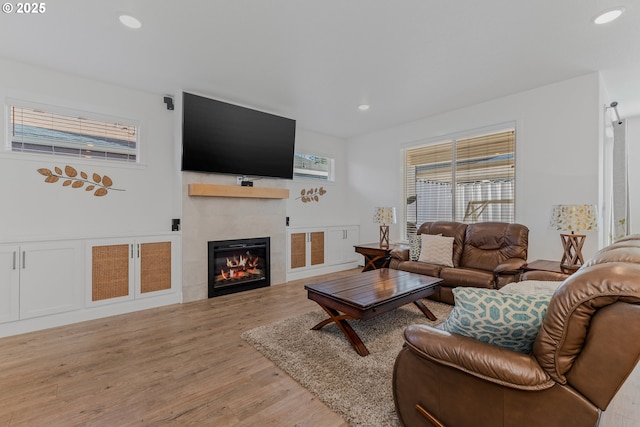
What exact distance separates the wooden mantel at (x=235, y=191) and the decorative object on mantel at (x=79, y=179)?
93 cm

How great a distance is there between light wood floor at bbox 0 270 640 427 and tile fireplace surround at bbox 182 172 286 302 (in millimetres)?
837

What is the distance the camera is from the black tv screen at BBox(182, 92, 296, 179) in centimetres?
381

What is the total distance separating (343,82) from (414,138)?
210cm

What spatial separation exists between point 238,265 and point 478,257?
3.38m

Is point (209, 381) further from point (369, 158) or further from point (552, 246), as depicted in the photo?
point (369, 158)

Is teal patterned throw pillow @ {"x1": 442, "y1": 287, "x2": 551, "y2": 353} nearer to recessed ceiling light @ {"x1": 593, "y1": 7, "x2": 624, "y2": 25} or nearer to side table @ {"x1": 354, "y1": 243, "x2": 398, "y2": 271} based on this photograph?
recessed ceiling light @ {"x1": 593, "y1": 7, "x2": 624, "y2": 25}

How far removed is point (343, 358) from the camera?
236 cm

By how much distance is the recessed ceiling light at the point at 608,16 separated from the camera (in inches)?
88.7

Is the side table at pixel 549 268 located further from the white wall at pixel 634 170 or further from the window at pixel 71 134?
the window at pixel 71 134

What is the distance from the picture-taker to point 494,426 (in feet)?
4.04

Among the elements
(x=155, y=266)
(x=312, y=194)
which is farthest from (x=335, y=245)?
(x=155, y=266)

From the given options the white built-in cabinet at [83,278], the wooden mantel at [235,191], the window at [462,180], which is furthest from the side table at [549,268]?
the white built-in cabinet at [83,278]

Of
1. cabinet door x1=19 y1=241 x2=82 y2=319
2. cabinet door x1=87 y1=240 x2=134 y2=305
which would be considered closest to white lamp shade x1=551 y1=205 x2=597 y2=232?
cabinet door x1=87 y1=240 x2=134 y2=305

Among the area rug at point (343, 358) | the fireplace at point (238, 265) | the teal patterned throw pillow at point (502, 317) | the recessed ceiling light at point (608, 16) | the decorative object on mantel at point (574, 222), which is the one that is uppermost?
the recessed ceiling light at point (608, 16)
